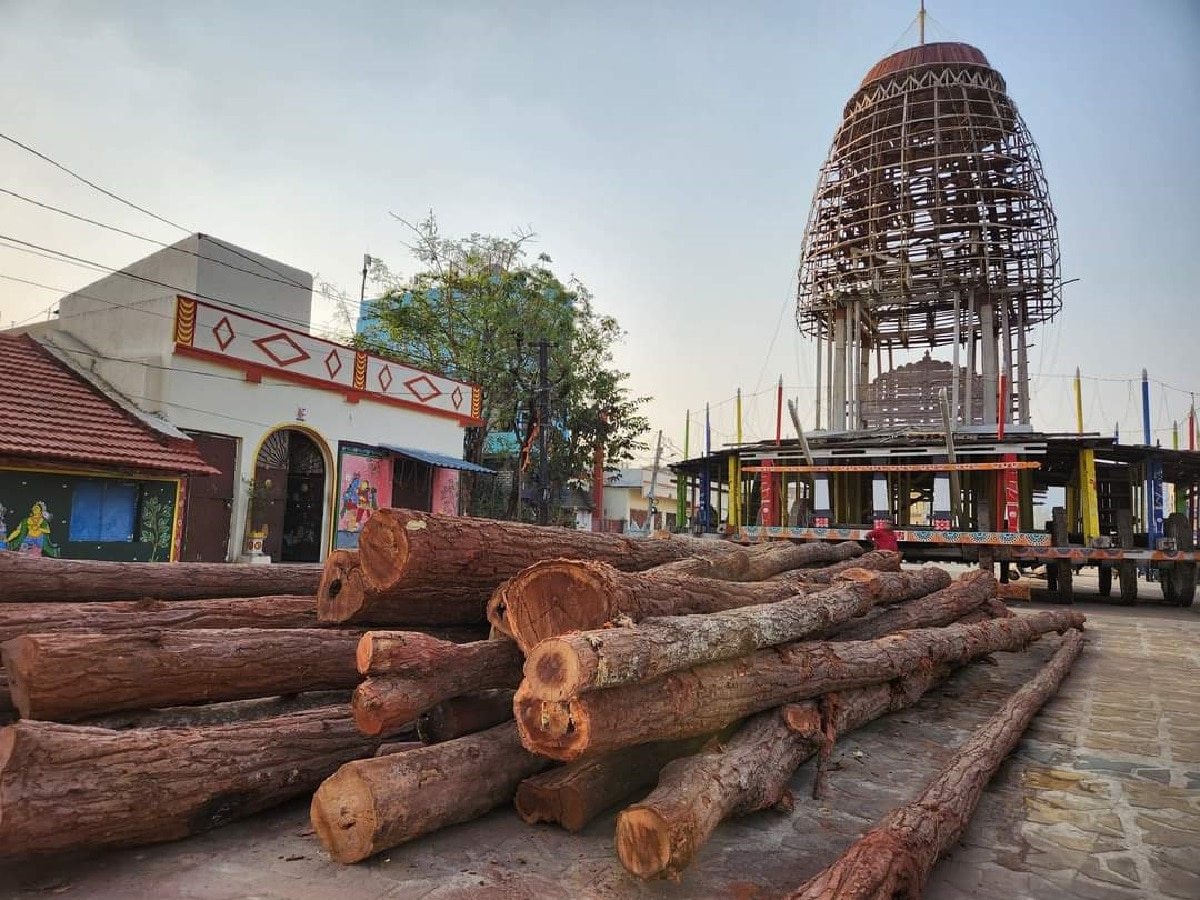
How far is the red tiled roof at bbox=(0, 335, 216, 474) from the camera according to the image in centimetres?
1182

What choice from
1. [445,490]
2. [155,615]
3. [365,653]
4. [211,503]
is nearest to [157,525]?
[211,503]

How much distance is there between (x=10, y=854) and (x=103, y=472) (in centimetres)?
1156

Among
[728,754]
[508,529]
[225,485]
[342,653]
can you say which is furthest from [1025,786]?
[225,485]

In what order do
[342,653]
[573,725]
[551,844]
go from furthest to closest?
[342,653]
[551,844]
[573,725]

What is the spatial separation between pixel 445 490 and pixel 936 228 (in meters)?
16.6

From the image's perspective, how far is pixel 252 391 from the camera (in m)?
15.8

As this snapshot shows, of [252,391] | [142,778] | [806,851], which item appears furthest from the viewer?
[252,391]

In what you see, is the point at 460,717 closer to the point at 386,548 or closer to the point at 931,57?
the point at 386,548

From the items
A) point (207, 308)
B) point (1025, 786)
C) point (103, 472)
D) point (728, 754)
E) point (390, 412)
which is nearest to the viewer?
point (728, 754)

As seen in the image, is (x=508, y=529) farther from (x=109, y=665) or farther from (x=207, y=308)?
(x=207, y=308)

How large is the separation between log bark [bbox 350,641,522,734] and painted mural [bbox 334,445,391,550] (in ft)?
46.5

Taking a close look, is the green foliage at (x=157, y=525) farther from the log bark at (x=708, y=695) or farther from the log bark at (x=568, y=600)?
the log bark at (x=708, y=695)

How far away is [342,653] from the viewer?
4219 millimetres

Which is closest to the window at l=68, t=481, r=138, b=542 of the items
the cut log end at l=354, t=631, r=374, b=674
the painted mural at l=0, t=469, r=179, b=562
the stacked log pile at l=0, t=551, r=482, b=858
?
the painted mural at l=0, t=469, r=179, b=562
